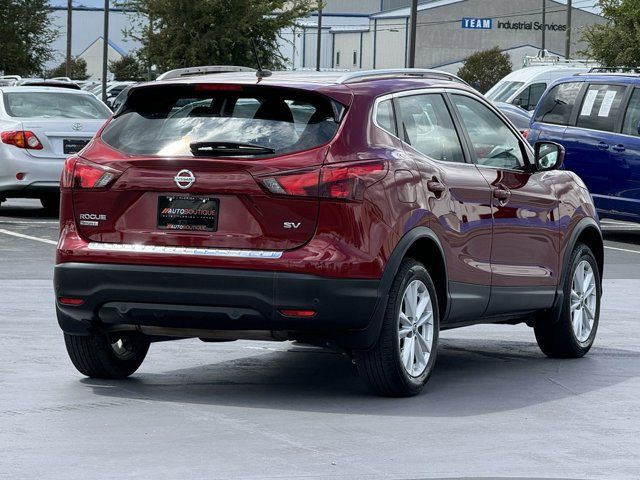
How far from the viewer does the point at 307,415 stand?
7555mm

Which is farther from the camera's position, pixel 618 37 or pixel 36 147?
pixel 618 37

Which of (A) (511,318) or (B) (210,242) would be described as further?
(A) (511,318)

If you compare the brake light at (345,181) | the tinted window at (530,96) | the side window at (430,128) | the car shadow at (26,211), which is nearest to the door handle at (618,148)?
the car shadow at (26,211)

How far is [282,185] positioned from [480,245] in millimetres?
1623

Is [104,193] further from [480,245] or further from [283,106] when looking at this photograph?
[480,245]

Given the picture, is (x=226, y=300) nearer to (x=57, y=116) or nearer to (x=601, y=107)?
(x=601, y=107)

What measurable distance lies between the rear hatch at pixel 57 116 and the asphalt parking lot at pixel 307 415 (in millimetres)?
8726

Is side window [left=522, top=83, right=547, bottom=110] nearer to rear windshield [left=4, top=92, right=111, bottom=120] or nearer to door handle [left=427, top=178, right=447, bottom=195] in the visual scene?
rear windshield [left=4, top=92, right=111, bottom=120]

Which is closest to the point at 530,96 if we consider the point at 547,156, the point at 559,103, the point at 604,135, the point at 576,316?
the point at 559,103

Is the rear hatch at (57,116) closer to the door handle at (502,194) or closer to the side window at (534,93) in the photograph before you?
the door handle at (502,194)

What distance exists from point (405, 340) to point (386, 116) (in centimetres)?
112

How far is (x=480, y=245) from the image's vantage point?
8.77m

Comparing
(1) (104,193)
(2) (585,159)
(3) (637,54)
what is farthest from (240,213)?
(3) (637,54)

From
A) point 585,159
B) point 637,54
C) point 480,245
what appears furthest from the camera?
point 637,54
